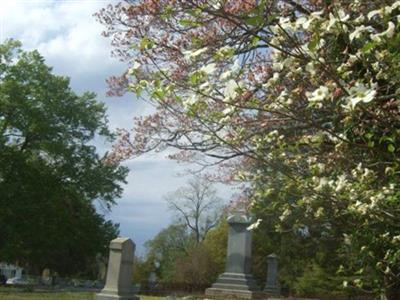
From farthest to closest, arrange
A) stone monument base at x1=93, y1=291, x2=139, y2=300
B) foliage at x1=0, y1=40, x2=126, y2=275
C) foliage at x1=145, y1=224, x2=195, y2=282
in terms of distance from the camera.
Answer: foliage at x1=145, y1=224, x2=195, y2=282
foliage at x1=0, y1=40, x2=126, y2=275
stone monument base at x1=93, y1=291, x2=139, y2=300

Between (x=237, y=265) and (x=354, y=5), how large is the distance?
15990 millimetres

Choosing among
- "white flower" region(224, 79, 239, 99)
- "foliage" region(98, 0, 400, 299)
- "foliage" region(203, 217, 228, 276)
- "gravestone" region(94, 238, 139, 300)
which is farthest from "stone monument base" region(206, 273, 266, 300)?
"foliage" region(203, 217, 228, 276)

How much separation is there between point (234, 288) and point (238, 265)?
44.3 inches

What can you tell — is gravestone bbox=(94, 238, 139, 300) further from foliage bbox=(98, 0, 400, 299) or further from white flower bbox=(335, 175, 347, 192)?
white flower bbox=(335, 175, 347, 192)

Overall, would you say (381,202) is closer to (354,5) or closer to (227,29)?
(354,5)

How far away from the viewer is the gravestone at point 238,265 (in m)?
18.9

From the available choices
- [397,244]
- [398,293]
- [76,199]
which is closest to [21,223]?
[76,199]

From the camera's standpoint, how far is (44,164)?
1486 inches

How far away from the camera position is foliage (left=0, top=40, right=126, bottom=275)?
3462 cm

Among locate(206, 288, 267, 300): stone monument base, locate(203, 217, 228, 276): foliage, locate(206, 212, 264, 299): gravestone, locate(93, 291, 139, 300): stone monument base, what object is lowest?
locate(93, 291, 139, 300): stone monument base

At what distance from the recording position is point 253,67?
26.6ft

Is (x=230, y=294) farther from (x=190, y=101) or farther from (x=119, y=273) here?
(x=190, y=101)

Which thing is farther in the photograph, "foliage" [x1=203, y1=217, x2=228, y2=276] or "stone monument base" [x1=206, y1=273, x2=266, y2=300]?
"foliage" [x1=203, y1=217, x2=228, y2=276]

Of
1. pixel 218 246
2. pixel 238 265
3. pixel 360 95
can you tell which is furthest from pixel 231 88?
pixel 218 246
